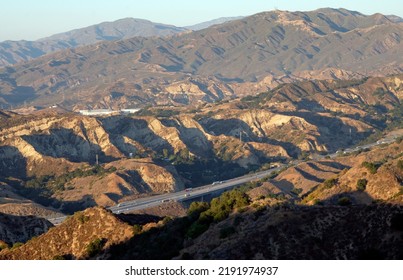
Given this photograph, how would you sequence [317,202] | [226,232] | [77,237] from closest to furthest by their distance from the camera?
1. [226,232]
2. [77,237]
3. [317,202]

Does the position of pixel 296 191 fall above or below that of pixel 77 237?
below

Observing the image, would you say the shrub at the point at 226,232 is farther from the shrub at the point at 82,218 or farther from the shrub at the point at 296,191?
the shrub at the point at 296,191

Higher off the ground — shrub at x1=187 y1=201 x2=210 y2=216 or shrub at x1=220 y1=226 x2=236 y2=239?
shrub at x1=220 y1=226 x2=236 y2=239

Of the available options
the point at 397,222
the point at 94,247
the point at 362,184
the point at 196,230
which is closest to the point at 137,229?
the point at 94,247

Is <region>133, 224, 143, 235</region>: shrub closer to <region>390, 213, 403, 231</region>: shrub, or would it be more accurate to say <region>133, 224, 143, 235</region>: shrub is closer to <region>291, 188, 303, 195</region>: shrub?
<region>390, 213, 403, 231</region>: shrub

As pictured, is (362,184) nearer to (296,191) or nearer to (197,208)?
(197,208)

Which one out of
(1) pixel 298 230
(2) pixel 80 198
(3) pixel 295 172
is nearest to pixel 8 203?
(2) pixel 80 198

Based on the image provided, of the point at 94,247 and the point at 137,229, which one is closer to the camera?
the point at 94,247

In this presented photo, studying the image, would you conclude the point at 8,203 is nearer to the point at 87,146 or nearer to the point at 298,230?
the point at 87,146

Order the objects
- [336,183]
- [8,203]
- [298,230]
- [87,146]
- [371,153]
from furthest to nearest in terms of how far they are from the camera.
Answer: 1. [87,146]
2. [371,153]
3. [8,203]
4. [336,183]
5. [298,230]

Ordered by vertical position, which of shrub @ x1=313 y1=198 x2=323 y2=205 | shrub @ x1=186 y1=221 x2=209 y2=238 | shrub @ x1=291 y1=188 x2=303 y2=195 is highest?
shrub @ x1=186 y1=221 x2=209 y2=238

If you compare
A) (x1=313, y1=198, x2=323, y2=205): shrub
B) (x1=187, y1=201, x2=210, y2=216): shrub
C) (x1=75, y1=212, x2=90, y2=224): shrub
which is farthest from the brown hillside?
(x1=313, y1=198, x2=323, y2=205): shrub
